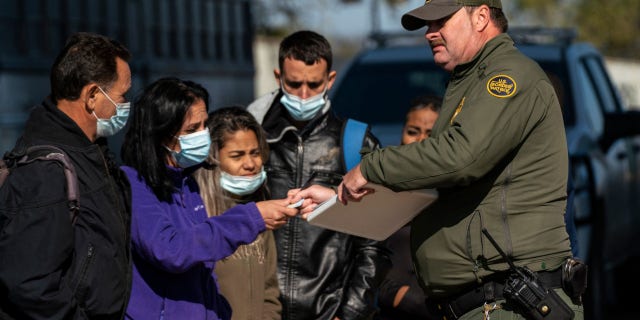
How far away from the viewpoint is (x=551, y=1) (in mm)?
53500

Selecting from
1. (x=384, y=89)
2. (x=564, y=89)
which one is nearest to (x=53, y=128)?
(x=384, y=89)

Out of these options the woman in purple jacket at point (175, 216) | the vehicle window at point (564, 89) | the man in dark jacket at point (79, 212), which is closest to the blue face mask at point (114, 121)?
the man in dark jacket at point (79, 212)

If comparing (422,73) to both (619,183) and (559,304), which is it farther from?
(559,304)

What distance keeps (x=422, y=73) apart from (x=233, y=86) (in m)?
12.1

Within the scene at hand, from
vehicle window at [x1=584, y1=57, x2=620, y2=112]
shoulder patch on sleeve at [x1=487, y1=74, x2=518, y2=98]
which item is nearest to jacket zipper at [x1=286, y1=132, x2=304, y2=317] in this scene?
shoulder patch on sleeve at [x1=487, y1=74, x2=518, y2=98]

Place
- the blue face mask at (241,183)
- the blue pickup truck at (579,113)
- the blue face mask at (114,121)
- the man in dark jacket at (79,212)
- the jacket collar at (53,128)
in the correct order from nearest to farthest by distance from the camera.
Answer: the man in dark jacket at (79,212) < the jacket collar at (53,128) < the blue face mask at (114,121) < the blue face mask at (241,183) < the blue pickup truck at (579,113)

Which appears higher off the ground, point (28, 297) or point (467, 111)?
point (467, 111)

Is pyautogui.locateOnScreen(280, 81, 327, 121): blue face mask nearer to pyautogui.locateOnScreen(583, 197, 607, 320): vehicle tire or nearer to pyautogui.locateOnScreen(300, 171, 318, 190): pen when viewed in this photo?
pyautogui.locateOnScreen(300, 171, 318, 190): pen

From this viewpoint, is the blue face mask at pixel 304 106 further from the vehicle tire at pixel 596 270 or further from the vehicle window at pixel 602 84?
the vehicle window at pixel 602 84

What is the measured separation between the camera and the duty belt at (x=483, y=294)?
4.08 metres

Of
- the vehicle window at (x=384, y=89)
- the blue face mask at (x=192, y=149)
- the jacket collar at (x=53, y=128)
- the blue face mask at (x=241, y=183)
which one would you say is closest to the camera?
the jacket collar at (x=53, y=128)

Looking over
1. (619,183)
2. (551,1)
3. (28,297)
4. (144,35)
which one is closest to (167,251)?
(28,297)

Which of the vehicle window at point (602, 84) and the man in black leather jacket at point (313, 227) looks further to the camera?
the vehicle window at point (602, 84)

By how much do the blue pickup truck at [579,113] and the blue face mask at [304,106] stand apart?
247cm
